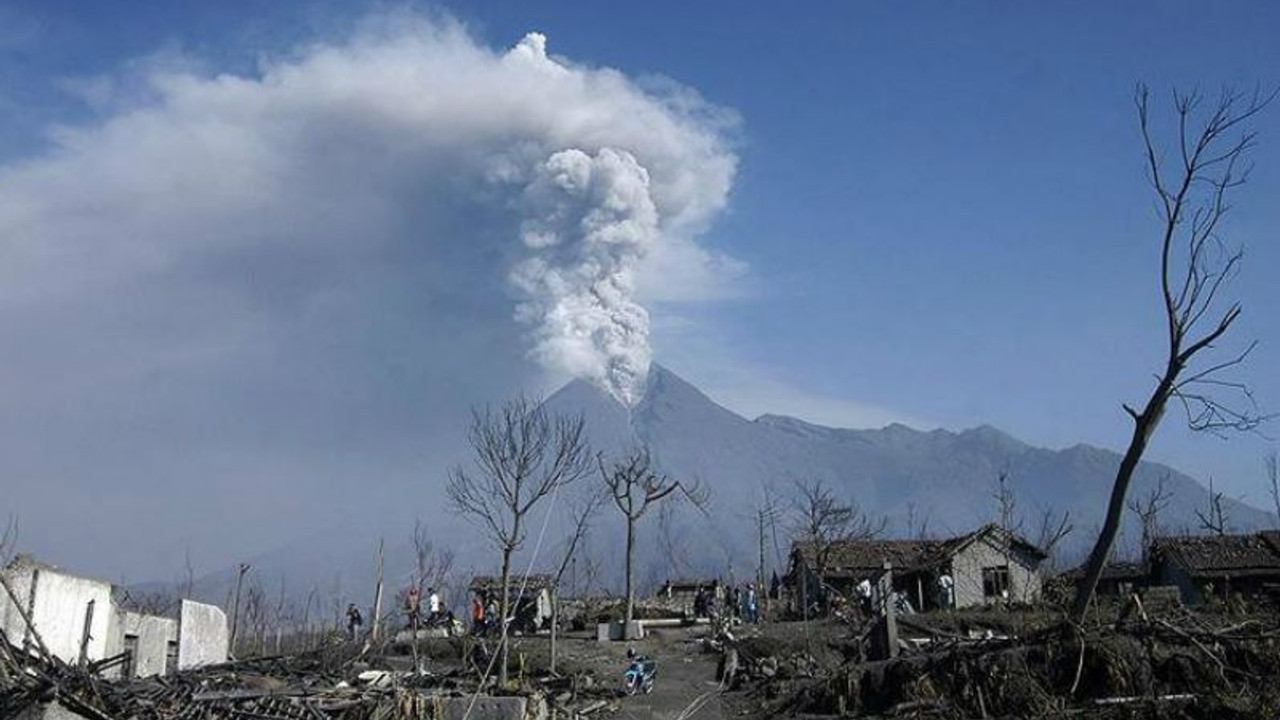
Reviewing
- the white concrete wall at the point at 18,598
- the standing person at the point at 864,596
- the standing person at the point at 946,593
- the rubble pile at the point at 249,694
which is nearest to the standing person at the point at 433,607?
the standing person at the point at 864,596

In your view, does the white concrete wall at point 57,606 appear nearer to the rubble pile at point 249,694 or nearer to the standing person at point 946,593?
the rubble pile at point 249,694

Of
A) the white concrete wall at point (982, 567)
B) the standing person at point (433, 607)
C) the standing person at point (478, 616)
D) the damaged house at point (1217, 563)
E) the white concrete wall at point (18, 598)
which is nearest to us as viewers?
the white concrete wall at point (18, 598)

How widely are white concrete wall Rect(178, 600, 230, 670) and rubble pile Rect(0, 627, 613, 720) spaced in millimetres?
7844

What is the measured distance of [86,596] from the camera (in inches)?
818

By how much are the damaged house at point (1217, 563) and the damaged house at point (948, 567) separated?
16.0 feet

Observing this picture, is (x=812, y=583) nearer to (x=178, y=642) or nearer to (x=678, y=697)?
(x=678, y=697)

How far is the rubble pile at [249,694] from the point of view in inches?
485

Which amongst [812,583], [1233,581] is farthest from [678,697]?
[1233,581]

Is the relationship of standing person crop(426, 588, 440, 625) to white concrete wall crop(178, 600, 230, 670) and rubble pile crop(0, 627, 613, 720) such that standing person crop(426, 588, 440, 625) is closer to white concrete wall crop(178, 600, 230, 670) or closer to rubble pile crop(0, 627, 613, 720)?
white concrete wall crop(178, 600, 230, 670)

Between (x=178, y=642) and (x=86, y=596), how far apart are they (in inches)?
173

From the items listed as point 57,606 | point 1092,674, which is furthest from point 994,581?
point 57,606

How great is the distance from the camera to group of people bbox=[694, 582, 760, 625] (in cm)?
3866

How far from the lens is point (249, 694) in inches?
553

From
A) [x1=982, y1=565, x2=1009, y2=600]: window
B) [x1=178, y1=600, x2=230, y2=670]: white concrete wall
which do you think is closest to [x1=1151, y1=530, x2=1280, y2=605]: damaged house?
[x1=982, y1=565, x2=1009, y2=600]: window
